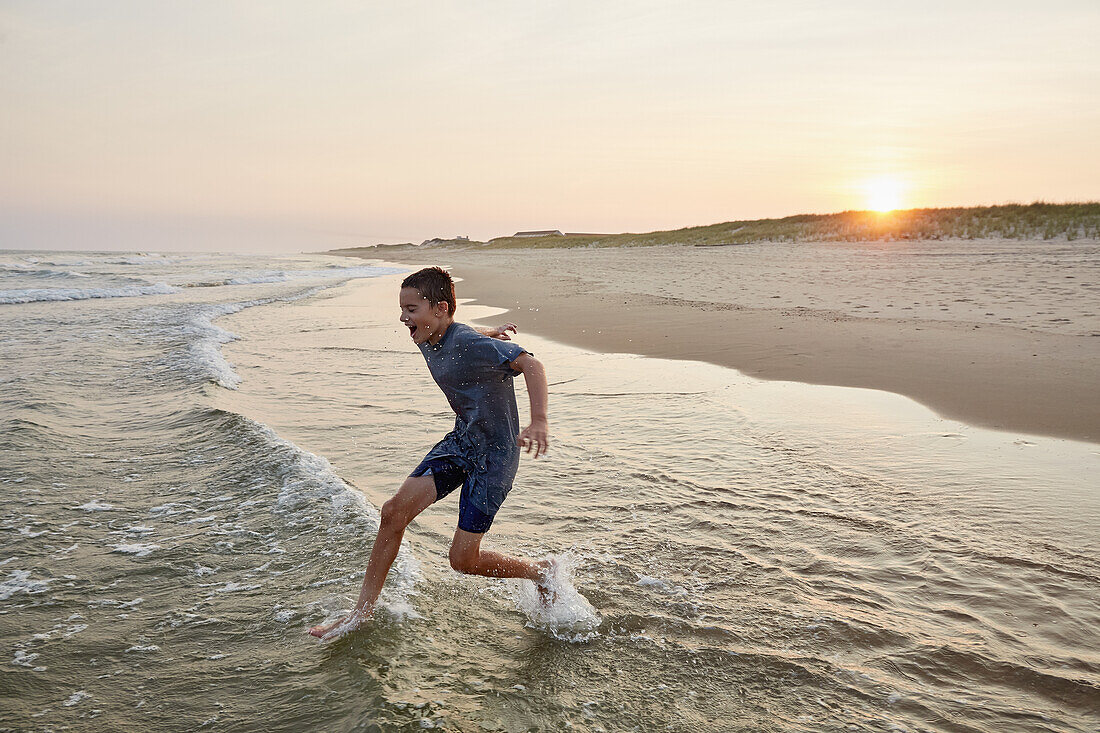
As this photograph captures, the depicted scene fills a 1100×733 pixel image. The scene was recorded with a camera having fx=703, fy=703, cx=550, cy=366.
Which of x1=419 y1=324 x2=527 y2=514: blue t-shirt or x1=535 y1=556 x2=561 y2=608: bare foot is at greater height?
x1=419 y1=324 x2=527 y2=514: blue t-shirt

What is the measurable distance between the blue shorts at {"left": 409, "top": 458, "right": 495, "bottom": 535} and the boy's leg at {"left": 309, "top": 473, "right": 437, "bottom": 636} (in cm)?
3

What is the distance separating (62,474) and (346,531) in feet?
8.25

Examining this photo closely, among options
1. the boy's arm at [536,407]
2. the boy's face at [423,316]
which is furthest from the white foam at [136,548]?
the boy's arm at [536,407]

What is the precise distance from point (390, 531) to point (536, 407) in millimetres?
826

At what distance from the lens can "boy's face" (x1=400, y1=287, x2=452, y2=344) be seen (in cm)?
309

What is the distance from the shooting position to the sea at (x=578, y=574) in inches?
103

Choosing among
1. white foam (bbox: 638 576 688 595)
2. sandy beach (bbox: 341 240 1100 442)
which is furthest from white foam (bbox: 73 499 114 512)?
sandy beach (bbox: 341 240 1100 442)

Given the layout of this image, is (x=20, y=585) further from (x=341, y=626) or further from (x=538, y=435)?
→ (x=538, y=435)

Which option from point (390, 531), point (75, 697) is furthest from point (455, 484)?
point (75, 697)

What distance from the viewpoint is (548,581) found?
129 inches

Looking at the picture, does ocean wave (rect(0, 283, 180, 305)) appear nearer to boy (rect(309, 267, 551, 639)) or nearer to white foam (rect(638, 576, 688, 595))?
boy (rect(309, 267, 551, 639))

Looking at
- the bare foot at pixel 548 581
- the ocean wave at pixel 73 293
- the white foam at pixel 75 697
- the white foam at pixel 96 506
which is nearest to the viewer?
the white foam at pixel 75 697

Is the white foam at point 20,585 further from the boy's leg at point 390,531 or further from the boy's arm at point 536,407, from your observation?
the boy's arm at point 536,407

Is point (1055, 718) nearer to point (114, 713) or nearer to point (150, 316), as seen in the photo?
point (114, 713)
